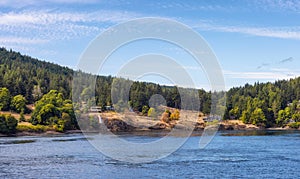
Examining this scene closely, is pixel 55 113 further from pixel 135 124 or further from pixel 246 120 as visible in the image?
pixel 246 120

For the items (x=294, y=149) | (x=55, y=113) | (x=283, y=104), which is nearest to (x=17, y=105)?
(x=55, y=113)

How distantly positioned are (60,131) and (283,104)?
111 m

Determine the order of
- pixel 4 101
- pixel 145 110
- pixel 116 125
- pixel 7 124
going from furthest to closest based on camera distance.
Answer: pixel 145 110 < pixel 4 101 < pixel 116 125 < pixel 7 124

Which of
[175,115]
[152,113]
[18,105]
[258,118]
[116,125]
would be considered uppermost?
[18,105]

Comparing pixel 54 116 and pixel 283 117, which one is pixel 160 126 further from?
pixel 283 117

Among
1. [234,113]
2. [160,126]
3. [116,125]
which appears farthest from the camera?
[234,113]

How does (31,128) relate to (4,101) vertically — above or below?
below

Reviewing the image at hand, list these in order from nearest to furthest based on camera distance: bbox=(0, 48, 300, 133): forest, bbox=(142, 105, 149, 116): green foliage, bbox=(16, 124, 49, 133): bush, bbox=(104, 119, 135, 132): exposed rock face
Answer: bbox=(16, 124, 49, 133): bush < bbox=(104, 119, 135, 132): exposed rock face < bbox=(0, 48, 300, 133): forest < bbox=(142, 105, 149, 116): green foliage

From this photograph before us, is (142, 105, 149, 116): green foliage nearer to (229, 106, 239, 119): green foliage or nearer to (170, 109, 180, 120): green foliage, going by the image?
(170, 109, 180, 120): green foliage

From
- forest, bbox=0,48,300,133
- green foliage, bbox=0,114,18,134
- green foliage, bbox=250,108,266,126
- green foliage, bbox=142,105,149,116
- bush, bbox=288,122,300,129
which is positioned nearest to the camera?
green foliage, bbox=0,114,18,134

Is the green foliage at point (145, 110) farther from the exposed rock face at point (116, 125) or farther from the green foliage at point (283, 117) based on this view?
the green foliage at point (283, 117)

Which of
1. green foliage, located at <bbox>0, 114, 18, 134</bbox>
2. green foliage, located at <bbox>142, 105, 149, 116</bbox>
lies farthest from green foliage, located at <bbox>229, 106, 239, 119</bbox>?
green foliage, located at <bbox>0, 114, 18, 134</bbox>

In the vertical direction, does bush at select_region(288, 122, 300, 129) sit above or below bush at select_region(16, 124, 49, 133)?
above

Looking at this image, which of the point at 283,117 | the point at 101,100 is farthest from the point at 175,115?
the point at 283,117
